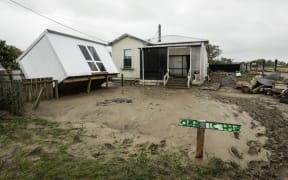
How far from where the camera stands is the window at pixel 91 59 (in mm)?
11594

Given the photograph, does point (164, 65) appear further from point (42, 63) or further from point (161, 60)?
point (42, 63)

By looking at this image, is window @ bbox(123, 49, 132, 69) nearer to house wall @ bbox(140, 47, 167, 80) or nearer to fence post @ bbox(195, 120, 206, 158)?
house wall @ bbox(140, 47, 167, 80)

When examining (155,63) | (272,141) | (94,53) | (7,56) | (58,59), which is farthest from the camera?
(155,63)

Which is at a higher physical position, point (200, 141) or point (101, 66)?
point (101, 66)

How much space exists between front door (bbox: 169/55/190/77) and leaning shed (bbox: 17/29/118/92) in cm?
836

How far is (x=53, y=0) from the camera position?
15.2 meters

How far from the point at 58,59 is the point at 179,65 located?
37.1 feet

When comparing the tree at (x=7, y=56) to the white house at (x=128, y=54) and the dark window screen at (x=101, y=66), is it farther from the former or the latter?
the white house at (x=128, y=54)

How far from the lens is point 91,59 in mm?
11922

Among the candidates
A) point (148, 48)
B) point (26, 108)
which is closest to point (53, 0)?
point (148, 48)

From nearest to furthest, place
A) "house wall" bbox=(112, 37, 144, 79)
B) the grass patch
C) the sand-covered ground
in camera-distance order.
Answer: the grass patch → the sand-covered ground → "house wall" bbox=(112, 37, 144, 79)

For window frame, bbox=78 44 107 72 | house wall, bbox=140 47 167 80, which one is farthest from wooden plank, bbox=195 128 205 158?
house wall, bbox=140 47 167 80

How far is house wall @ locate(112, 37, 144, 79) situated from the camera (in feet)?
60.2

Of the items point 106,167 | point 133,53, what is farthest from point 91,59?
point 106,167
